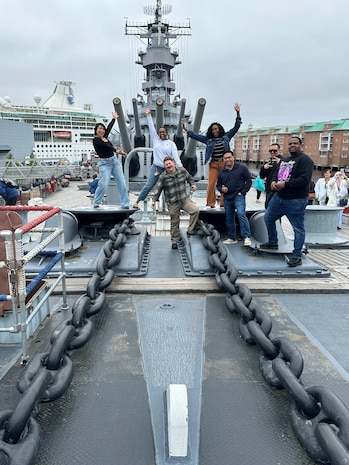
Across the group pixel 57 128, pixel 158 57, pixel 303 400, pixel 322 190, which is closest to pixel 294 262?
pixel 303 400

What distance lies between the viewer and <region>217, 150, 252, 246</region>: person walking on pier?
4113mm

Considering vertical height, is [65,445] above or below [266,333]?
below

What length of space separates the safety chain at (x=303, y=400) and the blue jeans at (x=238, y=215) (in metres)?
1.95

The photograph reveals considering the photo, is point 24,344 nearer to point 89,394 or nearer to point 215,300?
point 89,394

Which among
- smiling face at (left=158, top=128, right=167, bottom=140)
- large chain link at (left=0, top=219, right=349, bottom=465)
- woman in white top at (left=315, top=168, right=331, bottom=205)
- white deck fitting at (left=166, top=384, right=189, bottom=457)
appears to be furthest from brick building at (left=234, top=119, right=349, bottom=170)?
white deck fitting at (left=166, top=384, right=189, bottom=457)

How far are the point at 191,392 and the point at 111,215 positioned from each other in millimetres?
3173

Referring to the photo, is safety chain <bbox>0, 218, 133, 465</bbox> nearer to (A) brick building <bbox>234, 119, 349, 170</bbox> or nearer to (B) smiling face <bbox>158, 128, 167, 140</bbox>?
(B) smiling face <bbox>158, 128, 167, 140</bbox>

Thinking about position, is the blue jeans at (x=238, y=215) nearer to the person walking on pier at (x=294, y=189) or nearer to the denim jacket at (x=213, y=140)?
the person walking on pier at (x=294, y=189)

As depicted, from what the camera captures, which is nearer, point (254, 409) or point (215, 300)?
point (254, 409)

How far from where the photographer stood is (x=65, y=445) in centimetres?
137

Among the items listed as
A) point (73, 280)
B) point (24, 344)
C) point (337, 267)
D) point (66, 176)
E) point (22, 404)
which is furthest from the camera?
point (66, 176)

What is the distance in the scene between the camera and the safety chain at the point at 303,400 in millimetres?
1176

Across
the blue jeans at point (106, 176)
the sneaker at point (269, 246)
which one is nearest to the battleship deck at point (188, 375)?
the sneaker at point (269, 246)

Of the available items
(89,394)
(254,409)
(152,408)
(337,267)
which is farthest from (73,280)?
(337,267)
